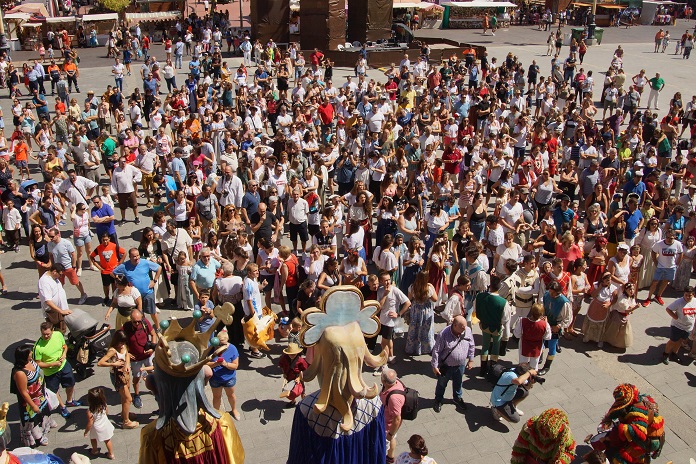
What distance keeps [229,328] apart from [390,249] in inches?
105

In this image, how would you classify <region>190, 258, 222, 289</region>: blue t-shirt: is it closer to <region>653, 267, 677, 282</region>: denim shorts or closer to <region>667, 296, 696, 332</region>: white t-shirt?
<region>667, 296, 696, 332</region>: white t-shirt

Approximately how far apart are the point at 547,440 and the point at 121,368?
477cm

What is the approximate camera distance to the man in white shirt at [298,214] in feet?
38.6

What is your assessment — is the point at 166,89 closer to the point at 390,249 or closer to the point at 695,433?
the point at 390,249

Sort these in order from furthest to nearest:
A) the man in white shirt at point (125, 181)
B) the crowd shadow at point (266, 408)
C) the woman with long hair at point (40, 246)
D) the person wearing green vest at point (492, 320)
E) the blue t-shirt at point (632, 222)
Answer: the man in white shirt at point (125, 181) < the blue t-shirt at point (632, 222) < the woman with long hair at point (40, 246) < the person wearing green vest at point (492, 320) < the crowd shadow at point (266, 408)

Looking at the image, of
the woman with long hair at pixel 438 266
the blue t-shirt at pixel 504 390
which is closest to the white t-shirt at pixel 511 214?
the woman with long hair at pixel 438 266

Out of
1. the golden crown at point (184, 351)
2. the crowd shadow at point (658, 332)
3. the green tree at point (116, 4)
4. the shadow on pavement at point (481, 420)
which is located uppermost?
the green tree at point (116, 4)

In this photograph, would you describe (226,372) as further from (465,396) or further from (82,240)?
(82,240)

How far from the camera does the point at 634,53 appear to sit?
36469 millimetres

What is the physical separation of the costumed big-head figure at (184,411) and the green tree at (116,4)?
45095 millimetres

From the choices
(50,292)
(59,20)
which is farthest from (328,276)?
(59,20)

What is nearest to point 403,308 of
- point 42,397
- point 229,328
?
point 229,328

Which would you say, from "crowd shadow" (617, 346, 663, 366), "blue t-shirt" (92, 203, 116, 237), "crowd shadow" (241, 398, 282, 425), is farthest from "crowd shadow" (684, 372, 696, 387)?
"blue t-shirt" (92, 203, 116, 237)

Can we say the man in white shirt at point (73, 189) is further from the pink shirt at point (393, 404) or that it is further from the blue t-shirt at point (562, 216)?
the blue t-shirt at point (562, 216)
